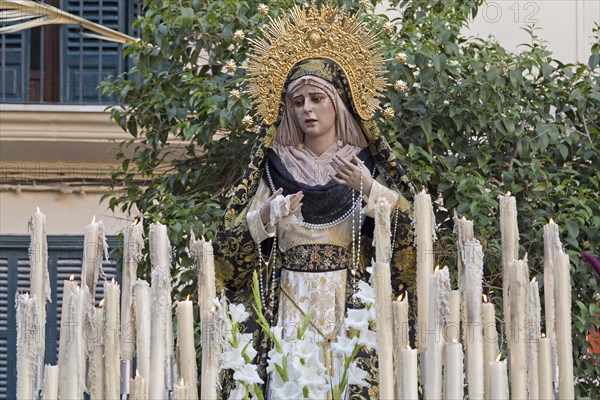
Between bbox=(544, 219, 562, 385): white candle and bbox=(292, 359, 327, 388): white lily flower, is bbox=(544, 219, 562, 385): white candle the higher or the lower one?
the higher one

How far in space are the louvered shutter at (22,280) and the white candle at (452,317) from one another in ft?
19.0

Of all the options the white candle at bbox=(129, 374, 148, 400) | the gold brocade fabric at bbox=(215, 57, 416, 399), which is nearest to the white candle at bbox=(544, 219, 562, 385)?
the white candle at bbox=(129, 374, 148, 400)

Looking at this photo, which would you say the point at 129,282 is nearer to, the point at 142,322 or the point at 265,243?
the point at 142,322

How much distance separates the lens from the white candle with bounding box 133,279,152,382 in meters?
3.86

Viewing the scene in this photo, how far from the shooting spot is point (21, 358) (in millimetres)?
3801

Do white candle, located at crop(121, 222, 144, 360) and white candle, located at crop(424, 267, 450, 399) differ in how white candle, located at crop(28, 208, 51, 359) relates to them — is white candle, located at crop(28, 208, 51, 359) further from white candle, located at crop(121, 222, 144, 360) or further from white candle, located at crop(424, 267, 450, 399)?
white candle, located at crop(424, 267, 450, 399)

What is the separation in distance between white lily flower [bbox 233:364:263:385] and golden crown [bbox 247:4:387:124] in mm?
1787

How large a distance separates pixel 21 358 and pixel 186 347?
350 millimetres

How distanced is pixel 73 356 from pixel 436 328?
29.6 inches

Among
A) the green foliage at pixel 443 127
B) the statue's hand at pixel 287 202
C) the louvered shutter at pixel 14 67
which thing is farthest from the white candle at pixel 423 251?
the louvered shutter at pixel 14 67

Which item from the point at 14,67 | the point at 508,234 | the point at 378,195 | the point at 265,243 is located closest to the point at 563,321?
the point at 508,234

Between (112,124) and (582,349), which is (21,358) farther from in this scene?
(112,124)

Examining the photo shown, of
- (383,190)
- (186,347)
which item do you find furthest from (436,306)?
(383,190)

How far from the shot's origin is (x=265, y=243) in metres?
5.87
